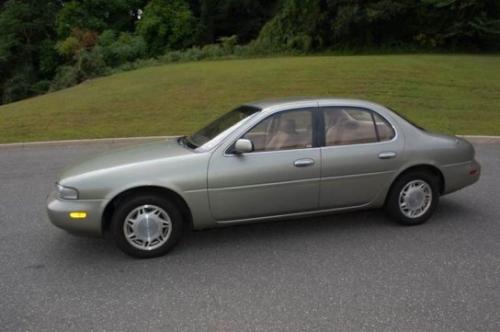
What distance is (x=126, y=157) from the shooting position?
4199 millimetres

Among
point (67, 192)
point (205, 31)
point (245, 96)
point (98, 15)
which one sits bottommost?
point (67, 192)

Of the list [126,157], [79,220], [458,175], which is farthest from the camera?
[458,175]

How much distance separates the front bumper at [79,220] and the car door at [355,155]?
7.02 ft

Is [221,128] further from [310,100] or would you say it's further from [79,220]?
[79,220]

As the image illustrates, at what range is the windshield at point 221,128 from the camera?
13.9ft

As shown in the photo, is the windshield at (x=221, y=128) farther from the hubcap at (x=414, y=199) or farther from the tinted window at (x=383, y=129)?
the hubcap at (x=414, y=199)

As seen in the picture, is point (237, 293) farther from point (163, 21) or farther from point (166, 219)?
point (163, 21)

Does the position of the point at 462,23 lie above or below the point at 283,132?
above

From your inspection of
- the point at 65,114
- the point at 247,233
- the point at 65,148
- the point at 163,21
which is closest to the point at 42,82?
the point at 163,21

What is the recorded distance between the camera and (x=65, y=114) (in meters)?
13.4

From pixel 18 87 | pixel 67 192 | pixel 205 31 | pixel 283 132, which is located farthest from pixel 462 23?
pixel 18 87

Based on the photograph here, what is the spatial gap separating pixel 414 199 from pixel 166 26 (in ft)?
135

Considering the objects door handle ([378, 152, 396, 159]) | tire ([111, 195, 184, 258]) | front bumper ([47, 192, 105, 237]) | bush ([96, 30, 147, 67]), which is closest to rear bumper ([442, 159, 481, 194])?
door handle ([378, 152, 396, 159])

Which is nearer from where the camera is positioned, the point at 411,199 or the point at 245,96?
the point at 411,199
